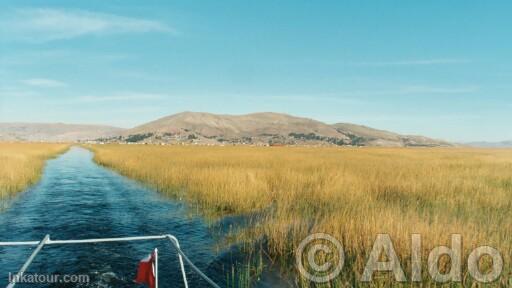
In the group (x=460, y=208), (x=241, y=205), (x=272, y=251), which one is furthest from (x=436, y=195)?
(x=272, y=251)

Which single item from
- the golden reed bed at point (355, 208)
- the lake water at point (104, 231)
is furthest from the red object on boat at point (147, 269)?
the golden reed bed at point (355, 208)

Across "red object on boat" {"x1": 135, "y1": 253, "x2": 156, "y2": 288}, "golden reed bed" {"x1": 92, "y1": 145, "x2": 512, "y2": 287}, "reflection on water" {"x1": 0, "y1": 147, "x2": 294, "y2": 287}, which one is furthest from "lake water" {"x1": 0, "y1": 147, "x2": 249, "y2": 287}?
"red object on boat" {"x1": 135, "y1": 253, "x2": 156, "y2": 288}

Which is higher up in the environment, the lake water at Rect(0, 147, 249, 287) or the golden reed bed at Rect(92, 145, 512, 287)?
the golden reed bed at Rect(92, 145, 512, 287)

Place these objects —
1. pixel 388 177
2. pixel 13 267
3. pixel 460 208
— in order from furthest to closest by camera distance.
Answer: pixel 388 177
pixel 460 208
pixel 13 267

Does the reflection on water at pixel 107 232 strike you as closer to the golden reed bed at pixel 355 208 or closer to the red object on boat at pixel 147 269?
the golden reed bed at pixel 355 208

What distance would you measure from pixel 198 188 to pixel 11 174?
14.0 meters

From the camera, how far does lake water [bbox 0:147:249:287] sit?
10.2 metres

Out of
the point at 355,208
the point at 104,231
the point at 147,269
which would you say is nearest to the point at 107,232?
the point at 104,231

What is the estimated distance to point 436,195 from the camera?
17.9 metres

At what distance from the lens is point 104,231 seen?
571 inches

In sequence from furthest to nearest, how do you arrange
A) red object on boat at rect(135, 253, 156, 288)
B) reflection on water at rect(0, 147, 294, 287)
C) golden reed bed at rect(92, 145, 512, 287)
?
reflection on water at rect(0, 147, 294, 287)
golden reed bed at rect(92, 145, 512, 287)
red object on boat at rect(135, 253, 156, 288)

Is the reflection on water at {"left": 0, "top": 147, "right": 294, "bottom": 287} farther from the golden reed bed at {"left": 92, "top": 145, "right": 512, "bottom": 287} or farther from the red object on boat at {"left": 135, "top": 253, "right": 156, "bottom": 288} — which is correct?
the red object on boat at {"left": 135, "top": 253, "right": 156, "bottom": 288}

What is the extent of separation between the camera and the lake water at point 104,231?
10.2 metres

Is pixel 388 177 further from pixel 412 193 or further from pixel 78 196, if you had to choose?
pixel 78 196
